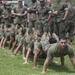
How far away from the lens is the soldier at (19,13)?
47.3 feet

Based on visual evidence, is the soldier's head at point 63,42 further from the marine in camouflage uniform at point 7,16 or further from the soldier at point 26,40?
the marine in camouflage uniform at point 7,16

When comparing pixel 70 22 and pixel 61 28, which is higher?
pixel 70 22

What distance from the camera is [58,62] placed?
11414mm

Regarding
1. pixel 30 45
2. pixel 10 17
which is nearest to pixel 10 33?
pixel 10 17

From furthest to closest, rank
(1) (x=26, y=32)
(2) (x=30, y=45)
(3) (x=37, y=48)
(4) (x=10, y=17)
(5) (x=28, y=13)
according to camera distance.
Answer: (4) (x=10, y=17) < (5) (x=28, y=13) < (1) (x=26, y=32) < (2) (x=30, y=45) < (3) (x=37, y=48)

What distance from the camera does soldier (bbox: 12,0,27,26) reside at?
14406 mm

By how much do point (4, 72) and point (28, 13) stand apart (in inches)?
201

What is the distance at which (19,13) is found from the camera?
568 inches

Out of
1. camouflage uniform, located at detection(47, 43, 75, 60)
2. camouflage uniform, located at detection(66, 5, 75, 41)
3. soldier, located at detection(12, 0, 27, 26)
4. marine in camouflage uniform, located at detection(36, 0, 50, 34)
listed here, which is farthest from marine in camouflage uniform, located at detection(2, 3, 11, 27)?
camouflage uniform, located at detection(47, 43, 75, 60)

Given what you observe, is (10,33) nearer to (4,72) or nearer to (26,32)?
(26,32)

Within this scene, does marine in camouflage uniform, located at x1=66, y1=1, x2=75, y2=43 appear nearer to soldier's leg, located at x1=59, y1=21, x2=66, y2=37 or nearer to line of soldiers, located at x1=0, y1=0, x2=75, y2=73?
line of soldiers, located at x1=0, y1=0, x2=75, y2=73

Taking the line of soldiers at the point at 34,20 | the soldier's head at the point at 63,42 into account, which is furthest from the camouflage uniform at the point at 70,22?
the soldier's head at the point at 63,42

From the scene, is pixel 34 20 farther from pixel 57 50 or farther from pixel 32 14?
pixel 57 50

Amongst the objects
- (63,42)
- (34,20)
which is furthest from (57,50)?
(34,20)
